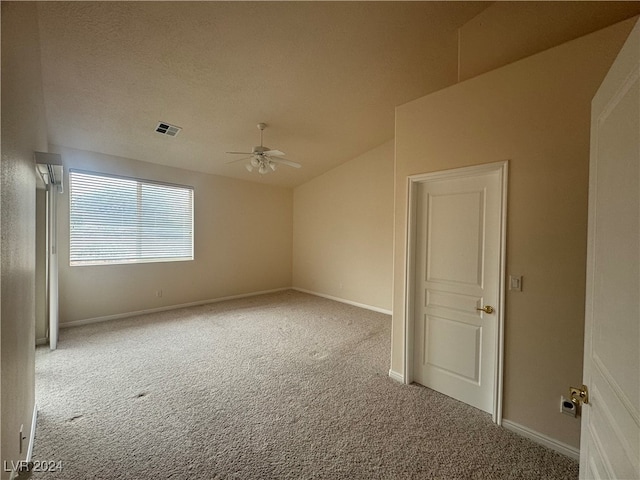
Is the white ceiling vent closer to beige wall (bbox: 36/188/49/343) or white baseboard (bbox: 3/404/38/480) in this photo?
beige wall (bbox: 36/188/49/343)

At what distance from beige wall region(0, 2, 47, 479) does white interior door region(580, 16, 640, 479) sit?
2.14 metres

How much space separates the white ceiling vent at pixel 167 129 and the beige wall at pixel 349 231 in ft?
11.1

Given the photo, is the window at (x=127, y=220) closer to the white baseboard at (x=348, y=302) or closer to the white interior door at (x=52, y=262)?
the white interior door at (x=52, y=262)

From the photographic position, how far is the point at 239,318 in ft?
15.7

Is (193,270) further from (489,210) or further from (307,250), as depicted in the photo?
(489,210)

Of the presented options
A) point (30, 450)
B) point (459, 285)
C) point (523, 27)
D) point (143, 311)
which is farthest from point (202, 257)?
point (523, 27)

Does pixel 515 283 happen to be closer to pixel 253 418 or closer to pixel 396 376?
pixel 396 376

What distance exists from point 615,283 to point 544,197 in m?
1.42

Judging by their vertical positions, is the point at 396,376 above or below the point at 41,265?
below

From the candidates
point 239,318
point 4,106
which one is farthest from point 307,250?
point 4,106

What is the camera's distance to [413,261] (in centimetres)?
273

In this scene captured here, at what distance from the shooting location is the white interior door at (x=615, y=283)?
70 centimetres

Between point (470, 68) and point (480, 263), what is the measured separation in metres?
2.09

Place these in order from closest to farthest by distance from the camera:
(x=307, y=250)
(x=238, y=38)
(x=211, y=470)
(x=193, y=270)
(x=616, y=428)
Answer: (x=616, y=428)
(x=211, y=470)
(x=238, y=38)
(x=193, y=270)
(x=307, y=250)
